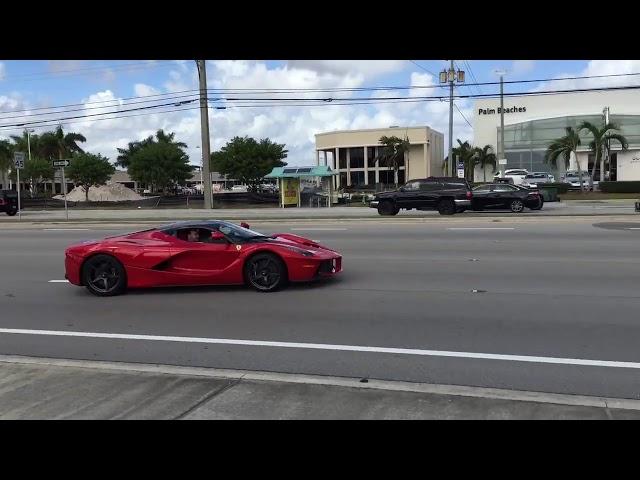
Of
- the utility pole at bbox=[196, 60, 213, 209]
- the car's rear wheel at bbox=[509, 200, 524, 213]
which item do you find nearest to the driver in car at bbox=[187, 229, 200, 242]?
the car's rear wheel at bbox=[509, 200, 524, 213]

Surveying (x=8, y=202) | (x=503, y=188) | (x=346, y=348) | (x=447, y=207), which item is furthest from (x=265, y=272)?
(x=8, y=202)

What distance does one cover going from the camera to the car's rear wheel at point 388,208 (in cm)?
2634

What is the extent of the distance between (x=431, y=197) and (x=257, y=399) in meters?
21.8

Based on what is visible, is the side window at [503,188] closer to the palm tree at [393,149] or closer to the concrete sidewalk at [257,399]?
the concrete sidewalk at [257,399]

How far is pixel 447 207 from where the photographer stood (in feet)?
83.1

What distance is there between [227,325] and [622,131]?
6694 centimetres

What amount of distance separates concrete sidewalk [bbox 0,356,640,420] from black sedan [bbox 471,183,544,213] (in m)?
21.9

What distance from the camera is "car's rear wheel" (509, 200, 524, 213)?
2559 centimetres

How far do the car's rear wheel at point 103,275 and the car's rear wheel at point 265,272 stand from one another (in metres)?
1.94

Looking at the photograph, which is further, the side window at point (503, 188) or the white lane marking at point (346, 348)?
the side window at point (503, 188)

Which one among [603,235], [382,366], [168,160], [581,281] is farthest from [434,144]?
[382,366]

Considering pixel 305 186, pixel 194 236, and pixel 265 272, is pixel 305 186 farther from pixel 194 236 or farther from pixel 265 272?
pixel 265 272

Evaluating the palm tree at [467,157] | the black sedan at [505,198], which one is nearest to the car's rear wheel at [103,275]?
the black sedan at [505,198]
